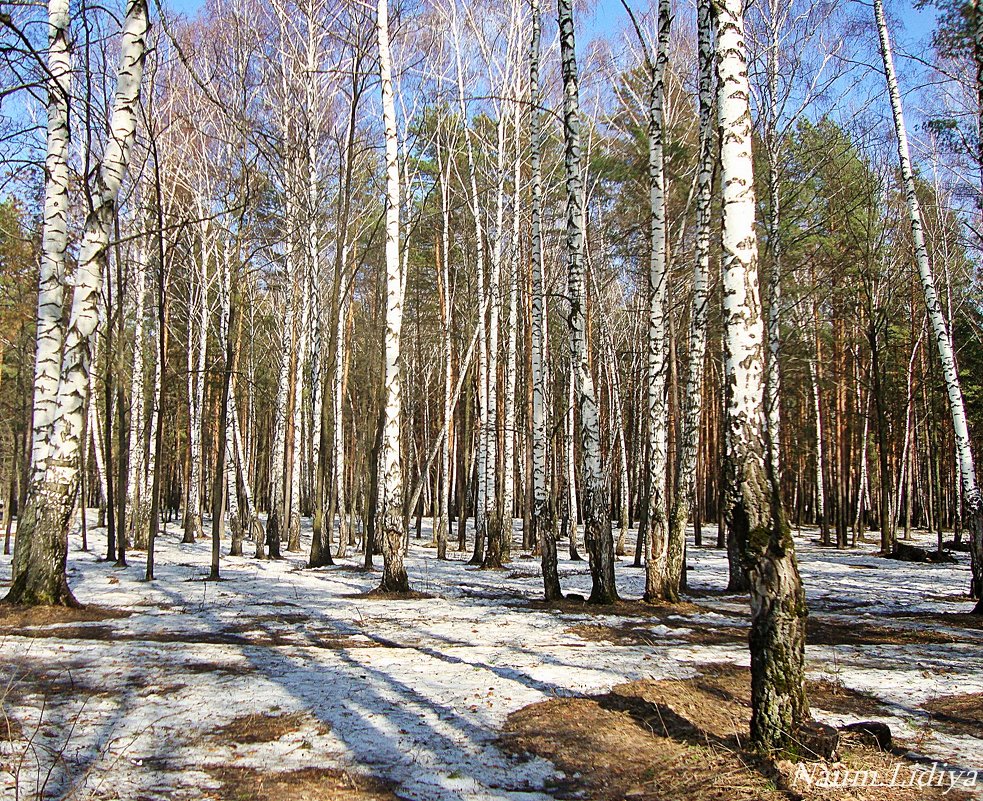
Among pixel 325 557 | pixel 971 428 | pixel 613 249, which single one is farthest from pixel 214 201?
pixel 971 428

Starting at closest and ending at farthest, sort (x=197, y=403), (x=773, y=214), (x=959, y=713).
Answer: (x=959, y=713), (x=773, y=214), (x=197, y=403)

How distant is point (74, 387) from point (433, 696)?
17.4 feet

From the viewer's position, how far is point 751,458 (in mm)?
3975

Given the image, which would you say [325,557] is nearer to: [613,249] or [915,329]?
[613,249]

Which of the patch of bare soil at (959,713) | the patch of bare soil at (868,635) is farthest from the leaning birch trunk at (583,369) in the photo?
the patch of bare soil at (959,713)

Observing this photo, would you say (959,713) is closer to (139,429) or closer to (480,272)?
(480,272)

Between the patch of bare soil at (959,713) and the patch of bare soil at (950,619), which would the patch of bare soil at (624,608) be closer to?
the patch of bare soil at (950,619)

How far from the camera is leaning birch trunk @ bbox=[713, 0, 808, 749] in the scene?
3811 millimetres

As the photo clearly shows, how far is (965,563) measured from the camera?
16359mm

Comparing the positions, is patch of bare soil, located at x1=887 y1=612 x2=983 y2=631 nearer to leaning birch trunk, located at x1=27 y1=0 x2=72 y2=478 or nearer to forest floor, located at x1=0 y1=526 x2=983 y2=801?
forest floor, located at x1=0 y1=526 x2=983 y2=801

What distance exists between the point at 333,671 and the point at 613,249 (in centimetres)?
1861

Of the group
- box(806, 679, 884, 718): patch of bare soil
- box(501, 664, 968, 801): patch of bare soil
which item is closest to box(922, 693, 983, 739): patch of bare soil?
box(806, 679, 884, 718): patch of bare soil

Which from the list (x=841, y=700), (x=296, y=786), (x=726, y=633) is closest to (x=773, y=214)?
(x=726, y=633)

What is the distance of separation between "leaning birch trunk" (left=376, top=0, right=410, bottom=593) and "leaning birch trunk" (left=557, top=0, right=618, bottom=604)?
8.80 feet
